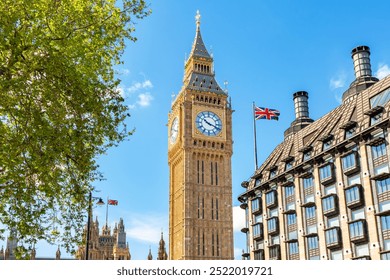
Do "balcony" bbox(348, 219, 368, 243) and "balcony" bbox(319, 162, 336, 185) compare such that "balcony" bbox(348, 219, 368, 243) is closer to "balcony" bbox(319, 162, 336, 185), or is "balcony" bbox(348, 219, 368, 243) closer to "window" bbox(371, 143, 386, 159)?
"balcony" bbox(319, 162, 336, 185)

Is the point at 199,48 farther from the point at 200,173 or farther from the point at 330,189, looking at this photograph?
the point at 330,189

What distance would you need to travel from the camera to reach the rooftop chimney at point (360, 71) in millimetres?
58781

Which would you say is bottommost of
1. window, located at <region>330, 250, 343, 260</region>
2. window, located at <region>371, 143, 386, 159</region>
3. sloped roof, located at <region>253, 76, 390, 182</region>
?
window, located at <region>330, 250, 343, 260</region>

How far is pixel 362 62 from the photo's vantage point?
200 ft

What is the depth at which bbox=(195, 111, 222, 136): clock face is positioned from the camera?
104m

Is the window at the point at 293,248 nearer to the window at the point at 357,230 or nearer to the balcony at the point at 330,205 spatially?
the balcony at the point at 330,205

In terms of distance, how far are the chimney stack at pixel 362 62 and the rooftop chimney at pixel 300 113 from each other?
1138 cm

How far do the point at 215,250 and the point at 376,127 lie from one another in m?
58.5

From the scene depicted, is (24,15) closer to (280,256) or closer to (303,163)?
(303,163)

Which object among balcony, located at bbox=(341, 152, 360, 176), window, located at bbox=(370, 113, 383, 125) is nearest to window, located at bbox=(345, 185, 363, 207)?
balcony, located at bbox=(341, 152, 360, 176)

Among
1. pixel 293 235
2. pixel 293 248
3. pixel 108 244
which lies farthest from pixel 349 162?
pixel 108 244

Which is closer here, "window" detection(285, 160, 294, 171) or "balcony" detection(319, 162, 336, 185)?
"balcony" detection(319, 162, 336, 185)

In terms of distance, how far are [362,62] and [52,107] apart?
49628mm

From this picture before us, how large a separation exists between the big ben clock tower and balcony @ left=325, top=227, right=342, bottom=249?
49.3m
